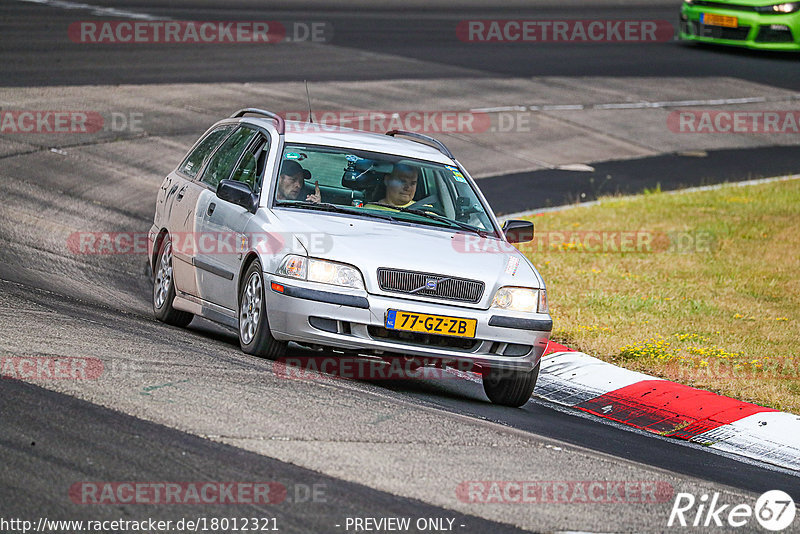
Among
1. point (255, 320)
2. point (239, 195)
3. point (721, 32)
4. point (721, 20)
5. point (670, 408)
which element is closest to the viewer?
point (255, 320)

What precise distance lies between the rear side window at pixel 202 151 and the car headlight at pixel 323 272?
8.12ft

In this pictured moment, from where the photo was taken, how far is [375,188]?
9078 mm

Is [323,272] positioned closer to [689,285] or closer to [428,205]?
[428,205]

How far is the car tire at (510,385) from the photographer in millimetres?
8391

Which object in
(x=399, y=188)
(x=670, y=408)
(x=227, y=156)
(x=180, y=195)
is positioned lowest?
(x=670, y=408)

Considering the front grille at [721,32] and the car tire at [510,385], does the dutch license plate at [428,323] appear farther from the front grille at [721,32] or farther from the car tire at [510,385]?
the front grille at [721,32]

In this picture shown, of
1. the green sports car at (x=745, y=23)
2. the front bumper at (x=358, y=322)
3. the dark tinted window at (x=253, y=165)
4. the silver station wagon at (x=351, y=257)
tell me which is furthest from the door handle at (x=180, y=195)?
the green sports car at (x=745, y=23)

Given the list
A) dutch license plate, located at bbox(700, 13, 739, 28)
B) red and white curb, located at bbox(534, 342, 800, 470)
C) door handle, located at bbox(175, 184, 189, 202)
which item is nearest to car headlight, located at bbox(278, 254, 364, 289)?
red and white curb, located at bbox(534, 342, 800, 470)

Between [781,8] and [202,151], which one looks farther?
[781,8]

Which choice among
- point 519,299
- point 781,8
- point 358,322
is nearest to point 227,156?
point 358,322

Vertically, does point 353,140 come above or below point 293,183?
above

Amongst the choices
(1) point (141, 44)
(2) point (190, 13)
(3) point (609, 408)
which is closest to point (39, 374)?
(3) point (609, 408)

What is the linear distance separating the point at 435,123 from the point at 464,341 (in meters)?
12.8

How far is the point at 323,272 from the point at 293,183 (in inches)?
48.0
